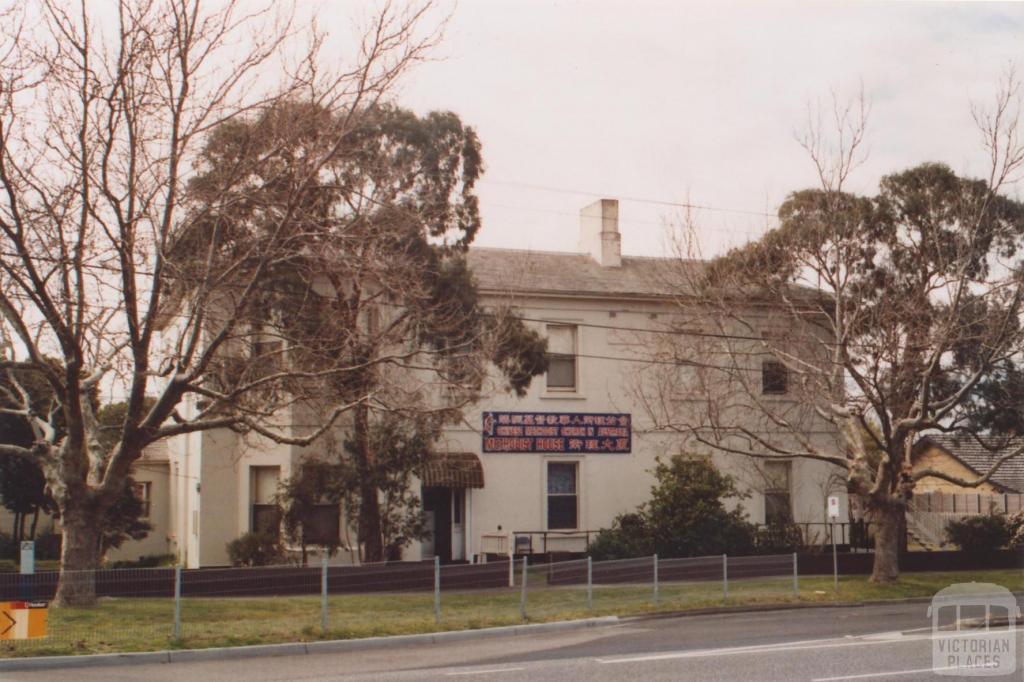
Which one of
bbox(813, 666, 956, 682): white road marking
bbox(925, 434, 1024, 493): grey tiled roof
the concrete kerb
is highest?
bbox(925, 434, 1024, 493): grey tiled roof

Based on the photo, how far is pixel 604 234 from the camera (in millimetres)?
34812

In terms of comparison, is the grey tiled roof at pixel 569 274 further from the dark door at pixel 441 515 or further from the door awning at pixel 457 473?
the dark door at pixel 441 515

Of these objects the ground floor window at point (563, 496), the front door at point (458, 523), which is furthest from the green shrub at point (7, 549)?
the ground floor window at point (563, 496)

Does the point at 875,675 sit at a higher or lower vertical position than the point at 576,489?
lower

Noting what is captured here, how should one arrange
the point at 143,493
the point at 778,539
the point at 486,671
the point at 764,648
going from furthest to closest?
the point at 143,493 → the point at 778,539 → the point at 764,648 → the point at 486,671

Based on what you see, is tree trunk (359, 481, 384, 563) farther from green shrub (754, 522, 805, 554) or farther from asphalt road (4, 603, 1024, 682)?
green shrub (754, 522, 805, 554)

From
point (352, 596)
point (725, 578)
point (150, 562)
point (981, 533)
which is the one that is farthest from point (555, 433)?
point (150, 562)

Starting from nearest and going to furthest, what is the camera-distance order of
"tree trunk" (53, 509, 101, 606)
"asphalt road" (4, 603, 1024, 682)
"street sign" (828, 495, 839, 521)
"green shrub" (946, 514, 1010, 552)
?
"asphalt road" (4, 603, 1024, 682) < "tree trunk" (53, 509, 101, 606) < "street sign" (828, 495, 839, 521) < "green shrub" (946, 514, 1010, 552)

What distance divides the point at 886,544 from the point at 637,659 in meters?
13.6

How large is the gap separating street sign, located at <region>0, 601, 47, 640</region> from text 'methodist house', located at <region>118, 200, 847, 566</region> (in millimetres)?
14117

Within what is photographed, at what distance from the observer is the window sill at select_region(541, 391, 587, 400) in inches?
1251

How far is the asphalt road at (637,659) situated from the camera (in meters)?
13.4

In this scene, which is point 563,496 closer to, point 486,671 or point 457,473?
point 457,473

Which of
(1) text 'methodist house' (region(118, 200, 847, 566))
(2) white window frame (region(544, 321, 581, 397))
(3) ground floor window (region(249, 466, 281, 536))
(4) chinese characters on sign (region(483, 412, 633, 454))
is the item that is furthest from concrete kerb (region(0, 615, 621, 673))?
(2) white window frame (region(544, 321, 581, 397))
